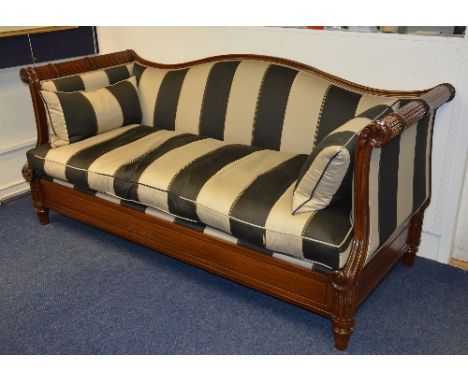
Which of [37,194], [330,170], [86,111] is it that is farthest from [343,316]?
[37,194]

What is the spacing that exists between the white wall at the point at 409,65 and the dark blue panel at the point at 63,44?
0.95m

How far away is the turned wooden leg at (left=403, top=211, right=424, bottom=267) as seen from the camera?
85.4 inches

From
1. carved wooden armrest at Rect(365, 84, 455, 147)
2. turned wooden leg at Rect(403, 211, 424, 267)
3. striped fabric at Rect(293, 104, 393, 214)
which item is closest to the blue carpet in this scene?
turned wooden leg at Rect(403, 211, 424, 267)

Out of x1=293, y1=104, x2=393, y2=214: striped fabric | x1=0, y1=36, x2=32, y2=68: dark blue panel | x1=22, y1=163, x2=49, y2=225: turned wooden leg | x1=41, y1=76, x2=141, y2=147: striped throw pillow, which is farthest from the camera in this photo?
x1=0, y1=36, x2=32, y2=68: dark blue panel

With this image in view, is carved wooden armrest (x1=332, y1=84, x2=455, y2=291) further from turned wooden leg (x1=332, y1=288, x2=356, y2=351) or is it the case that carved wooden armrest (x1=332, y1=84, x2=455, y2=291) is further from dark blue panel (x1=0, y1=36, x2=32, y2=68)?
dark blue panel (x1=0, y1=36, x2=32, y2=68)

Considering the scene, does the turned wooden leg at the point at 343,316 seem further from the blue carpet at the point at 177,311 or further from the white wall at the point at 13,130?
the white wall at the point at 13,130

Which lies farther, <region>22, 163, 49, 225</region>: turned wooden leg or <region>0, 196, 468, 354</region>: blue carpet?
<region>22, 163, 49, 225</region>: turned wooden leg

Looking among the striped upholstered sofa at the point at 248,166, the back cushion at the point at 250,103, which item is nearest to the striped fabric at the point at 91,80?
the striped upholstered sofa at the point at 248,166

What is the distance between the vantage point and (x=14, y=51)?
9.14 ft

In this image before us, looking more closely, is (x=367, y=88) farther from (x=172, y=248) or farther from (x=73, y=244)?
(x=73, y=244)

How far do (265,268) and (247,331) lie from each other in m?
0.25

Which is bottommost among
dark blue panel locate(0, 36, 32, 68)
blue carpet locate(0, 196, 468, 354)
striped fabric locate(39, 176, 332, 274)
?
blue carpet locate(0, 196, 468, 354)

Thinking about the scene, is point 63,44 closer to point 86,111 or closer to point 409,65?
point 86,111
